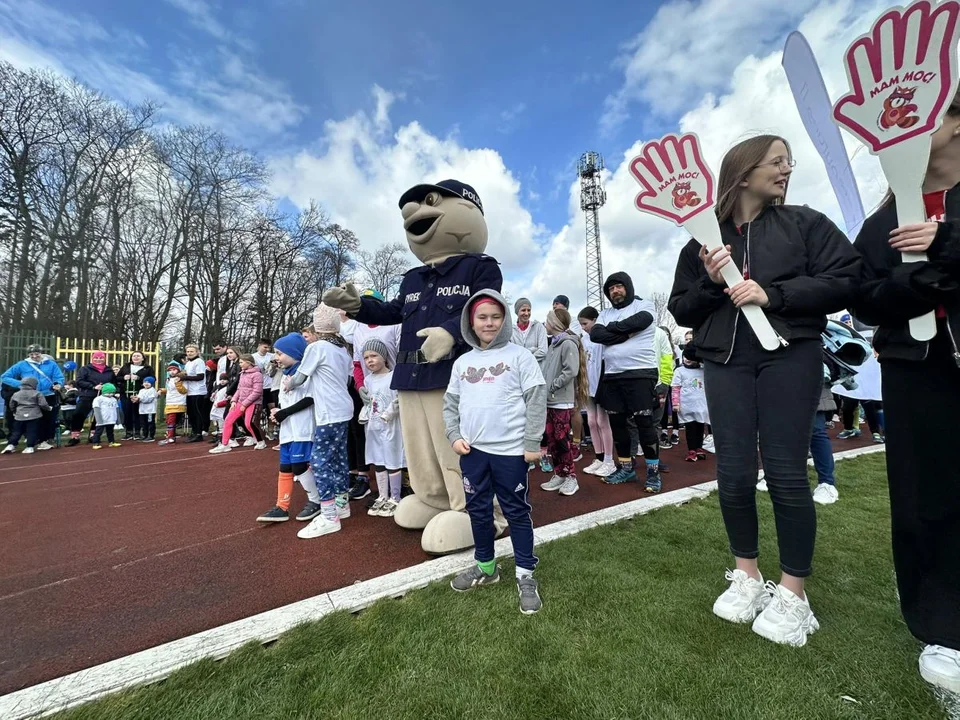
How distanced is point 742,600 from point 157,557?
3.80 meters

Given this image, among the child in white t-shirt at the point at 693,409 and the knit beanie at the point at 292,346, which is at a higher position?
the knit beanie at the point at 292,346

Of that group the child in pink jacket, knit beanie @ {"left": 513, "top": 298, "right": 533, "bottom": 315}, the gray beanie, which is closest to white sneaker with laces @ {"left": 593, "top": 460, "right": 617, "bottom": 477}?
knit beanie @ {"left": 513, "top": 298, "right": 533, "bottom": 315}

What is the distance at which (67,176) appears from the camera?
1734 centimetres

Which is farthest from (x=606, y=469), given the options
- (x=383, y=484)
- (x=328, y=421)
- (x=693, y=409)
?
(x=328, y=421)

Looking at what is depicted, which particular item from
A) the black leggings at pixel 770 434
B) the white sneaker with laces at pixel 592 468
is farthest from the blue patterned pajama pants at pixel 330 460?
the white sneaker with laces at pixel 592 468

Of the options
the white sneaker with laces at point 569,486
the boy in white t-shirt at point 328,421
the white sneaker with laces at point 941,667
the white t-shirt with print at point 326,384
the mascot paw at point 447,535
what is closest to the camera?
the white sneaker with laces at point 941,667

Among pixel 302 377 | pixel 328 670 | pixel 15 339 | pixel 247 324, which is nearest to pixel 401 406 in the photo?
pixel 302 377

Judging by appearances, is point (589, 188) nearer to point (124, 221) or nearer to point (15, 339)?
point (124, 221)

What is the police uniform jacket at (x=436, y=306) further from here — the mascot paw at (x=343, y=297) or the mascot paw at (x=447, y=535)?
the mascot paw at (x=447, y=535)

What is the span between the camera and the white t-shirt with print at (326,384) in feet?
12.4

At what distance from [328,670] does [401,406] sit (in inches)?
71.9

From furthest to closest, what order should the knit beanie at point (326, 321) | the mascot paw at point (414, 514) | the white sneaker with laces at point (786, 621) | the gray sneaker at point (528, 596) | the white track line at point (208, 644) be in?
the knit beanie at point (326, 321)
the mascot paw at point (414, 514)
the gray sneaker at point (528, 596)
the white sneaker with laces at point (786, 621)
the white track line at point (208, 644)

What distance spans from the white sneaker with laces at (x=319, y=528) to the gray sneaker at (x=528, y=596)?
1860mm

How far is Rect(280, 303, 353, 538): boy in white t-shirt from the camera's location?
368 cm
